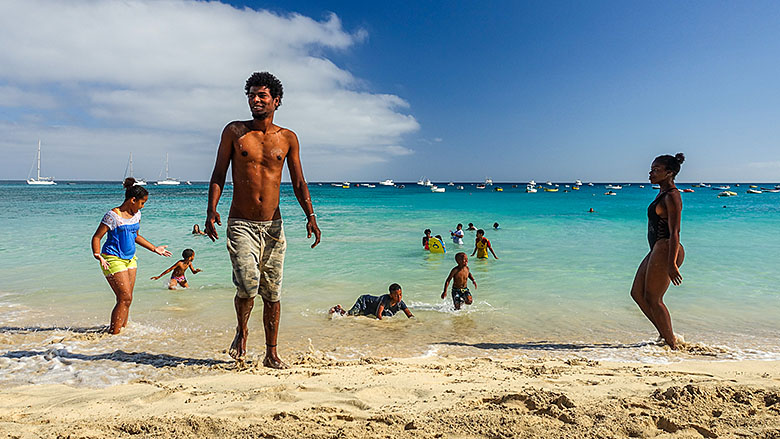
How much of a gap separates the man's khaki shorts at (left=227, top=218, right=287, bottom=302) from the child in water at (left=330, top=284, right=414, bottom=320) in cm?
254

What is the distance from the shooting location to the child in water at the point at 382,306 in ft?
21.9

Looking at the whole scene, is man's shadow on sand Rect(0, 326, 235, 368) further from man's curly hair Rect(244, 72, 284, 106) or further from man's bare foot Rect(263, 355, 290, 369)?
man's curly hair Rect(244, 72, 284, 106)

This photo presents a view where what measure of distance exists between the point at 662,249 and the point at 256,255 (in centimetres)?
425

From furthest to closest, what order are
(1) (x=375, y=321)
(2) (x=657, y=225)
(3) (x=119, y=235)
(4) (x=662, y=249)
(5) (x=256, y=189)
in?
1. (1) (x=375, y=321)
2. (3) (x=119, y=235)
3. (2) (x=657, y=225)
4. (4) (x=662, y=249)
5. (5) (x=256, y=189)

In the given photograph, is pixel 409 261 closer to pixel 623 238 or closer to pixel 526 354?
pixel 526 354

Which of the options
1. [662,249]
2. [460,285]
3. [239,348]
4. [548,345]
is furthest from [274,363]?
[662,249]

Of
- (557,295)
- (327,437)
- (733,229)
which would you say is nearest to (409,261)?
(557,295)

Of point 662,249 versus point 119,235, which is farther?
point 119,235

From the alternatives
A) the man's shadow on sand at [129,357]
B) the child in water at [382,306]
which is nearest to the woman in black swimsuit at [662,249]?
the child in water at [382,306]

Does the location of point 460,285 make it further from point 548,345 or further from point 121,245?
point 121,245

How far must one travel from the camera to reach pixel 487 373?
Result: 418 cm

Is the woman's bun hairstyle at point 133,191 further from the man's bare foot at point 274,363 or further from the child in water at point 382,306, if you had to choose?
the child in water at point 382,306

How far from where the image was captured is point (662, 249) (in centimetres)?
505

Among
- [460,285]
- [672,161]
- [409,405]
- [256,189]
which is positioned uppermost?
[672,161]
